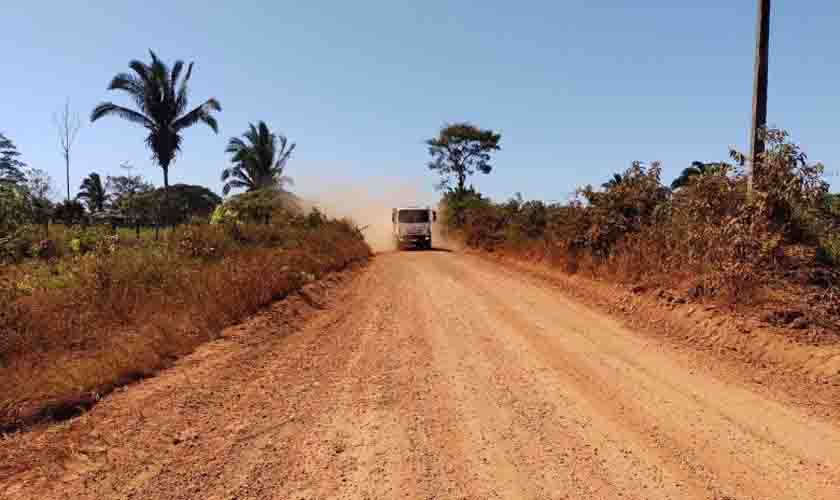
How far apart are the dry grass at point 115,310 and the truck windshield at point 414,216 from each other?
16529mm

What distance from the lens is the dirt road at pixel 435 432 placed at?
3229 millimetres

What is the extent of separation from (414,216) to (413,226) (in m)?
0.75

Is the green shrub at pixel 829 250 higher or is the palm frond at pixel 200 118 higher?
the palm frond at pixel 200 118

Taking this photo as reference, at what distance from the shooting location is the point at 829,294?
655 centimetres

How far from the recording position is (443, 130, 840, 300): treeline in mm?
7383

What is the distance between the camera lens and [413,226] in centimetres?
2841

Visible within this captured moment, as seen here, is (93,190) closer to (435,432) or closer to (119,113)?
(119,113)

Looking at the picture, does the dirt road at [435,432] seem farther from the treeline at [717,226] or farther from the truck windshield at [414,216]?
the truck windshield at [414,216]

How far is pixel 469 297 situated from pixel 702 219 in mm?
4765

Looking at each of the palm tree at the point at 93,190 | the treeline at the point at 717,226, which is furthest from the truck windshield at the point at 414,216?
the palm tree at the point at 93,190

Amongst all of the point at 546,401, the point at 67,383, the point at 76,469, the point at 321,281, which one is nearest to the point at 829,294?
the point at 546,401

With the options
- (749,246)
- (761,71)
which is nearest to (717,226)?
(749,246)

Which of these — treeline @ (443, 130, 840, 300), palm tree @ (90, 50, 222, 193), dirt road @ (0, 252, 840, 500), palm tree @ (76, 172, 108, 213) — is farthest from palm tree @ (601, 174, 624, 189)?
palm tree @ (76, 172, 108, 213)

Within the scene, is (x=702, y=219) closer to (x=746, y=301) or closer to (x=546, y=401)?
(x=746, y=301)
